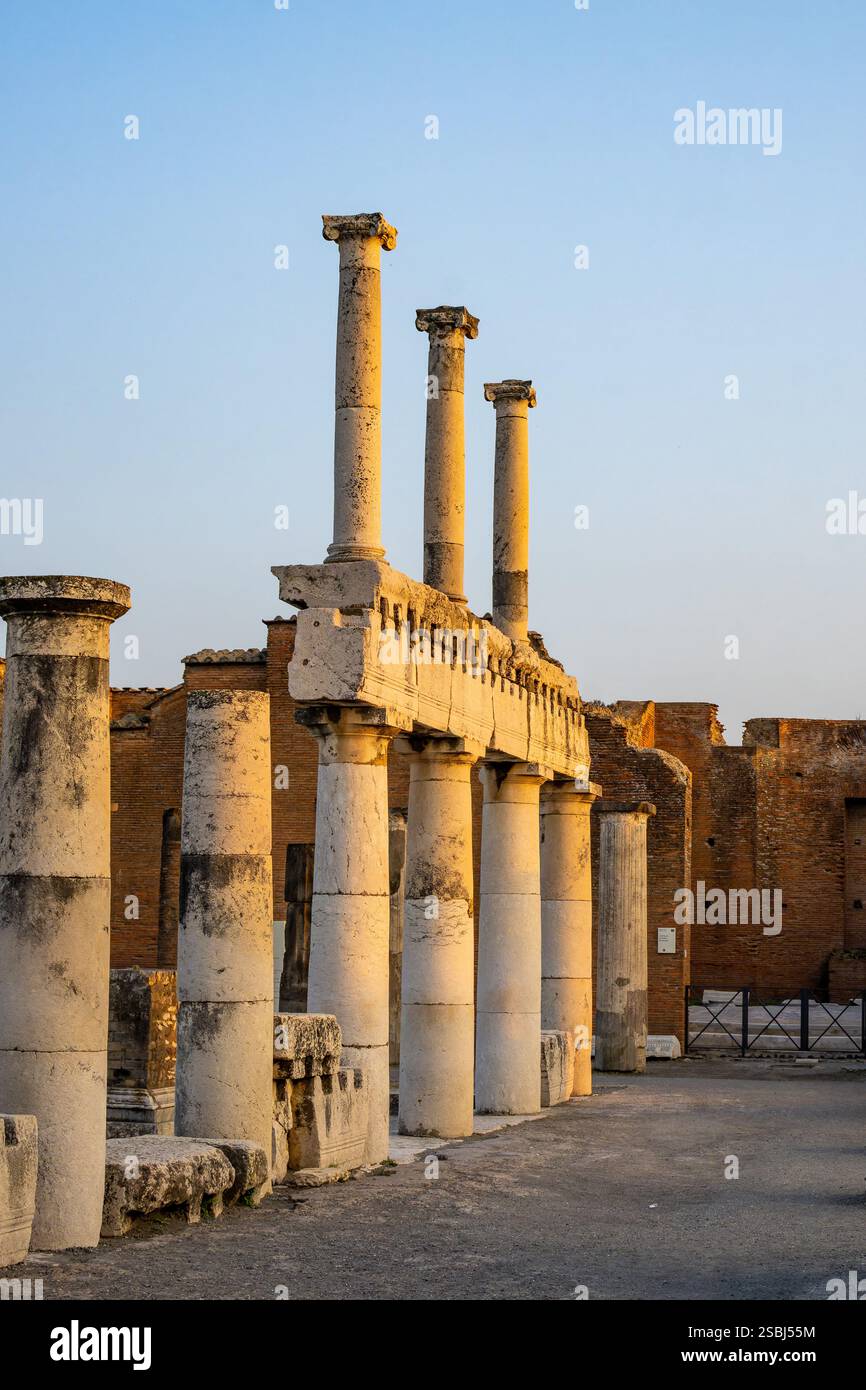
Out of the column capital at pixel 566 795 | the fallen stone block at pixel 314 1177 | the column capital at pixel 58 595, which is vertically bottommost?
the fallen stone block at pixel 314 1177

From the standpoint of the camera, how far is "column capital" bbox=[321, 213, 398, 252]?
12.6 meters

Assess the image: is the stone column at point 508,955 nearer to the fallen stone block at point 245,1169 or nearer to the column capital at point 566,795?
the column capital at point 566,795

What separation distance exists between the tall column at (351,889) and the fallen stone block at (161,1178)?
211 cm

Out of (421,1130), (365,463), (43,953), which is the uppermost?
(365,463)

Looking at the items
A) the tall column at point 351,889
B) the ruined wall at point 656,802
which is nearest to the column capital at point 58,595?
the tall column at point 351,889

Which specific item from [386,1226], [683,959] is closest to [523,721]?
[386,1226]

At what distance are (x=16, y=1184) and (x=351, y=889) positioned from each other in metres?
4.52

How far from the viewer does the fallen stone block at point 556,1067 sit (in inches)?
671

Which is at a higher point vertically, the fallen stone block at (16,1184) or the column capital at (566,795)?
the column capital at (566,795)

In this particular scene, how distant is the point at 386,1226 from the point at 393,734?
3803mm

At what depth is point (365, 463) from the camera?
12594 mm

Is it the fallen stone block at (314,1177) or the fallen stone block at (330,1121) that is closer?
the fallen stone block at (314,1177)

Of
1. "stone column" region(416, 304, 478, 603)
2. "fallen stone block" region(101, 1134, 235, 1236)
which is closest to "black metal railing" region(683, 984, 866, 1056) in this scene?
"stone column" region(416, 304, 478, 603)
